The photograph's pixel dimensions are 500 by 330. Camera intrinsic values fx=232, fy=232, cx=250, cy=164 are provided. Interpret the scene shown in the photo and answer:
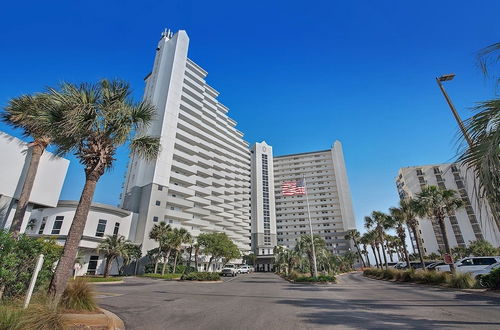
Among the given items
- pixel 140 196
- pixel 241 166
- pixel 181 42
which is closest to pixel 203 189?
pixel 140 196

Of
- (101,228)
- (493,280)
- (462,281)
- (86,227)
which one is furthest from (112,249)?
(493,280)

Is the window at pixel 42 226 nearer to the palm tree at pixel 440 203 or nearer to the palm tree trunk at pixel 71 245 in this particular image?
the palm tree trunk at pixel 71 245

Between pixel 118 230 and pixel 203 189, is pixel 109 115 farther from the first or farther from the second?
pixel 203 189

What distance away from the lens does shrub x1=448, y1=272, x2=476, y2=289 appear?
15.9m

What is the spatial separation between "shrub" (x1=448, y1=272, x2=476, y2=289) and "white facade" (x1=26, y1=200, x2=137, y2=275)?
39.7 meters

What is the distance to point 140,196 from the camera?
4641 cm

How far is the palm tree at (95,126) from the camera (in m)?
9.54

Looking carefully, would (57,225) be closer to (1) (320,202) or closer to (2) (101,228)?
(2) (101,228)

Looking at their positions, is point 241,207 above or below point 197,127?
below

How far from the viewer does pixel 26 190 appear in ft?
47.6

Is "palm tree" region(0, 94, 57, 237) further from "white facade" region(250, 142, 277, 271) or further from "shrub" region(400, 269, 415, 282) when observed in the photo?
"white facade" region(250, 142, 277, 271)

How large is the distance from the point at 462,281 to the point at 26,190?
29601 millimetres

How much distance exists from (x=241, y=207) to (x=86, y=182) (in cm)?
7548

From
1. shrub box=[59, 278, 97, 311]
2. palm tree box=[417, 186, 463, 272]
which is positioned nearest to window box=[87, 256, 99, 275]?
shrub box=[59, 278, 97, 311]
